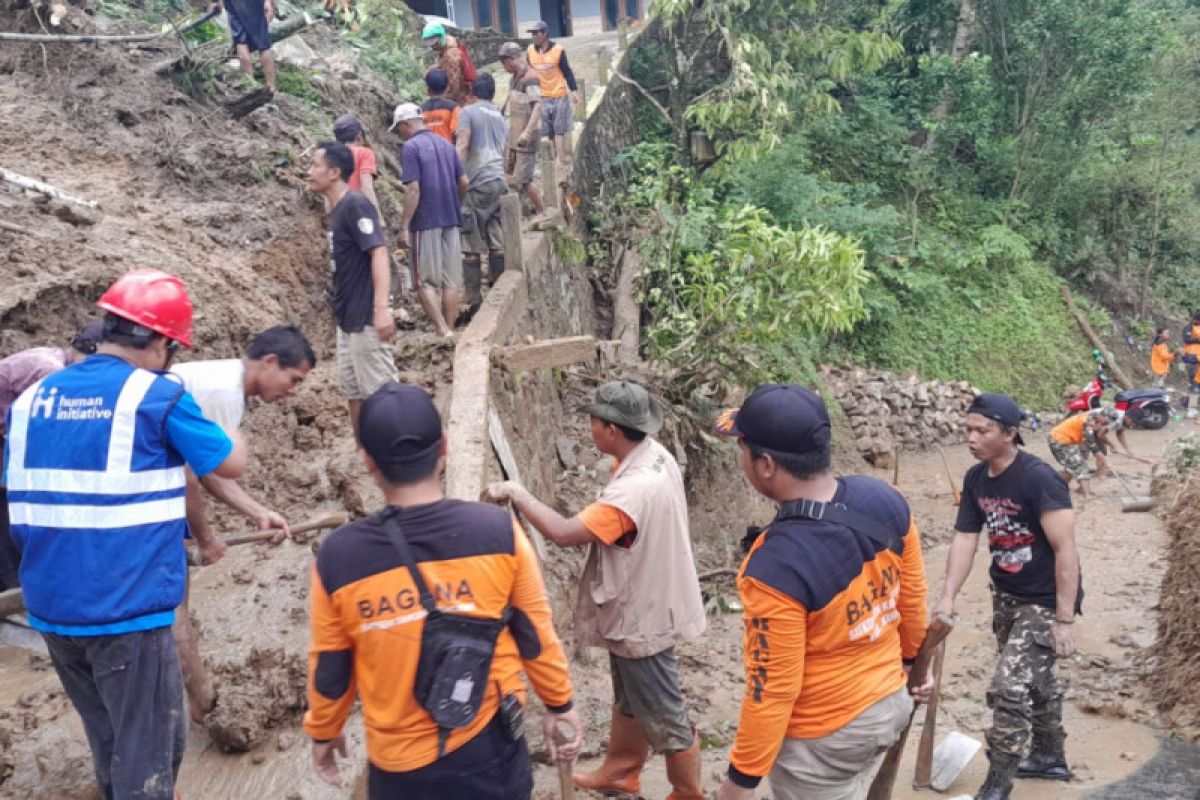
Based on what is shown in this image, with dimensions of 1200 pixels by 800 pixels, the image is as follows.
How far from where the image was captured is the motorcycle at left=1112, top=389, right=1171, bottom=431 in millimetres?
14438

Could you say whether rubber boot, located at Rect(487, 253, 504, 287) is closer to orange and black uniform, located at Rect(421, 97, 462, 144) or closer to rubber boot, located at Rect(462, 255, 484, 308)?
rubber boot, located at Rect(462, 255, 484, 308)

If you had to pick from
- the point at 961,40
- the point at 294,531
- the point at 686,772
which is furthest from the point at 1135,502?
the point at 961,40

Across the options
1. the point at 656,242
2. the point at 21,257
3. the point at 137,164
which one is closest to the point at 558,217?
the point at 656,242

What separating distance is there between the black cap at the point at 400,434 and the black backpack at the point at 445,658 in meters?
0.12

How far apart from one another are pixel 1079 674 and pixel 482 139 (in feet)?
19.8

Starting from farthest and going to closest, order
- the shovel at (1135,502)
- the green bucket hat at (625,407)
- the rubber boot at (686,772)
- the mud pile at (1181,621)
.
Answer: the shovel at (1135,502) → the mud pile at (1181,621) → the rubber boot at (686,772) → the green bucket hat at (625,407)

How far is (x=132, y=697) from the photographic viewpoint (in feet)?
9.71

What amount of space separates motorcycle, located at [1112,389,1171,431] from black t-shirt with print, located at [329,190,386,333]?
40.7 ft

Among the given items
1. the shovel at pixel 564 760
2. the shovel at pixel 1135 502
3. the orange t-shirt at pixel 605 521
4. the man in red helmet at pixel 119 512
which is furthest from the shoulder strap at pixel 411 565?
the shovel at pixel 1135 502

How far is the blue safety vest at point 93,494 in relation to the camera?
9.35 ft

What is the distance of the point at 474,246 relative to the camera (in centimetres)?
834

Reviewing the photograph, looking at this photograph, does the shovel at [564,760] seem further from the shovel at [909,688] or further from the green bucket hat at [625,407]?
the green bucket hat at [625,407]

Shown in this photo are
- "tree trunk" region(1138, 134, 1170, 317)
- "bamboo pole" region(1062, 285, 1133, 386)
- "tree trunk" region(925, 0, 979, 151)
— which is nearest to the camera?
"bamboo pole" region(1062, 285, 1133, 386)

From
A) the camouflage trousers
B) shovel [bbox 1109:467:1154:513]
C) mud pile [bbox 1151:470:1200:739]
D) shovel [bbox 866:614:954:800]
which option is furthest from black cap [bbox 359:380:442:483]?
shovel [bbox 1109:467:1154:513]
